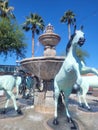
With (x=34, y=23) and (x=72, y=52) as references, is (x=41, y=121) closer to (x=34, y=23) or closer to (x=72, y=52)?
(x=72, y=52)

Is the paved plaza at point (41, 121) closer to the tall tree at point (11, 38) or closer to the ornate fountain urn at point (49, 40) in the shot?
the ornate fountain urn at point (49, 40)

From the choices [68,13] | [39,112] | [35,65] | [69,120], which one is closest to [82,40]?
[69,120]

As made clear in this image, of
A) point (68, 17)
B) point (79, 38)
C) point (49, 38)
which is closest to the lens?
point (79, 38)

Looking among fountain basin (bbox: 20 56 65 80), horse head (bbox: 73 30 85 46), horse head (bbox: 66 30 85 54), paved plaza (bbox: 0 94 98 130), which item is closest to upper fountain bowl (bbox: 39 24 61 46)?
fountain basin (bbox: 20 56 65 80)

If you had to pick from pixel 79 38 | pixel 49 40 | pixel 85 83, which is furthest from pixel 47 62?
pixel 85 83

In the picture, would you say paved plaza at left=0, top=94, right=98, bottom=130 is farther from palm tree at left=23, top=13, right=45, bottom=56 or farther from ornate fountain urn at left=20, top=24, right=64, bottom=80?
palm tree at left=23, top=13, right=45, bottom=56

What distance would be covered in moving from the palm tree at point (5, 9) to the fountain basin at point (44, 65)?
25.2 metres

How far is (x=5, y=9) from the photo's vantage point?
33625 mm

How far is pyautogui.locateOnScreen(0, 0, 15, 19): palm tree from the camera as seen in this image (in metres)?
33.4

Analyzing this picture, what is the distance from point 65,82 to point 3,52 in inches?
907

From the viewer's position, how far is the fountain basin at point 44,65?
9.10 m

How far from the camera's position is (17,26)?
3012 cm

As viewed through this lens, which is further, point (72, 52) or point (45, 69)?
point (45, 69)

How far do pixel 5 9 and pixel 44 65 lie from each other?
2626 centimetres
